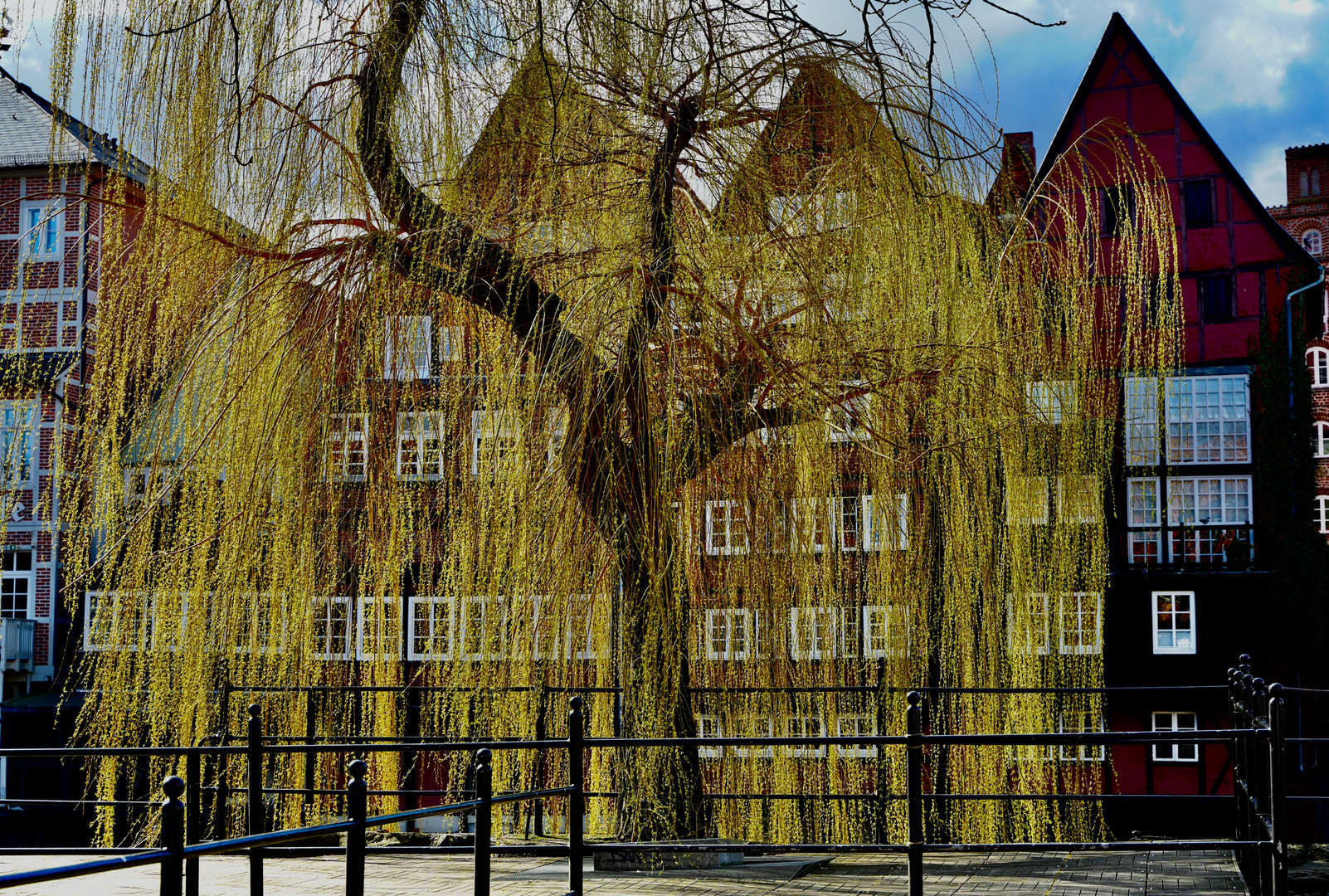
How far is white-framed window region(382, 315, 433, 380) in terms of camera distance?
639 centimetres

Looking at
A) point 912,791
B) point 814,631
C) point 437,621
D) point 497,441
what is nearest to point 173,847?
point 912,791

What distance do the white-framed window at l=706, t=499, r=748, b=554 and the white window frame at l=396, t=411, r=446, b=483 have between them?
1.52 meters

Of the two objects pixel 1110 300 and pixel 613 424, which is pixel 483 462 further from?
pixel 1110 300

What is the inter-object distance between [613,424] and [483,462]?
0.75m

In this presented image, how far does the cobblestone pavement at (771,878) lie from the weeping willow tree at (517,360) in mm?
569

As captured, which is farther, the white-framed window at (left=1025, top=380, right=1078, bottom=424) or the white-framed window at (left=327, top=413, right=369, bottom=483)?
the white-framed window at (left=1025, top=380, right=1078, bottom=424)

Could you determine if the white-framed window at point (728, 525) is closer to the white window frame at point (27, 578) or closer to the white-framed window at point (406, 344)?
the white-framed window at point (406, 344)

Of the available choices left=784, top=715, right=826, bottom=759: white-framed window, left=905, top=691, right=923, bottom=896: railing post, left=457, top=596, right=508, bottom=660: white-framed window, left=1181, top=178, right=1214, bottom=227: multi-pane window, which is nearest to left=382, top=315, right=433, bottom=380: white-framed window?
left=457, top=596, right=508, bottom=660: white-framed window

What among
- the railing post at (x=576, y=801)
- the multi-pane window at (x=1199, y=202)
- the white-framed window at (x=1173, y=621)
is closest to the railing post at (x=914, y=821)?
the railing post at (x=576, y=801)

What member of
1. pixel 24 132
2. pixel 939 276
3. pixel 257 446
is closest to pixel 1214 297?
pixel 939 276

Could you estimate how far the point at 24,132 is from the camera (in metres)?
23.9

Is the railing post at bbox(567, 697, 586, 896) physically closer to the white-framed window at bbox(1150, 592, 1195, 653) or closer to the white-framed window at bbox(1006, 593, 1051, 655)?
the white-framed window at bbox(1006, 593, 1051, 655)

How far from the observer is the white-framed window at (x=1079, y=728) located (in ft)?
33.6

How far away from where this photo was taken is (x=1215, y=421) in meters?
20.4
